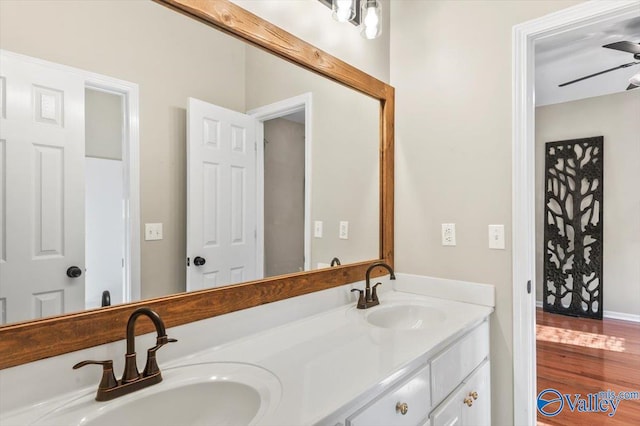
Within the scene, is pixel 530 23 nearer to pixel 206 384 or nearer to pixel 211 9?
pixel 211 9

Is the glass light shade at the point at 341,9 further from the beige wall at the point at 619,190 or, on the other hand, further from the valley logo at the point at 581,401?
the beige wall at the point at 619,190

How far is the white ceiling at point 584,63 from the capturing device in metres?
2.89

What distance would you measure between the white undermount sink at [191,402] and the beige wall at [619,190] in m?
4.82

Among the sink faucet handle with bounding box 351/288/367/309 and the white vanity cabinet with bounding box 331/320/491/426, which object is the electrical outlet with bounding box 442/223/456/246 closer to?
the white vanity cabinet with bounding box 331/320/491/426

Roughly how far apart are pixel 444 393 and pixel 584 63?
3.61 meters

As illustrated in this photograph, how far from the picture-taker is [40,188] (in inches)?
35.6

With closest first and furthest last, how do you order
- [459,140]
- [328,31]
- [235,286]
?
[235,286]
[328,31]
[459,140]

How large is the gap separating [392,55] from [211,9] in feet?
Result: 3.98

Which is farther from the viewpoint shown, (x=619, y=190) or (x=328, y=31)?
(x=619, y=190)

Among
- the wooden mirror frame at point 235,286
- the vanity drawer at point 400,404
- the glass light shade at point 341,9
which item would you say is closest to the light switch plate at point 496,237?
the wooden mirror frame at point 235,286

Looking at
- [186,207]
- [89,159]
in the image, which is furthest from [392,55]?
[89,159]

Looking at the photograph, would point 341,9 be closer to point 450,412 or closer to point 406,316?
point 406,316

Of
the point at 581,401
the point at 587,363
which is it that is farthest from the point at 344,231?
the point at 587,363

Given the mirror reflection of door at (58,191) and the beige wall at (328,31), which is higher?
the beige wall at (328,31)
